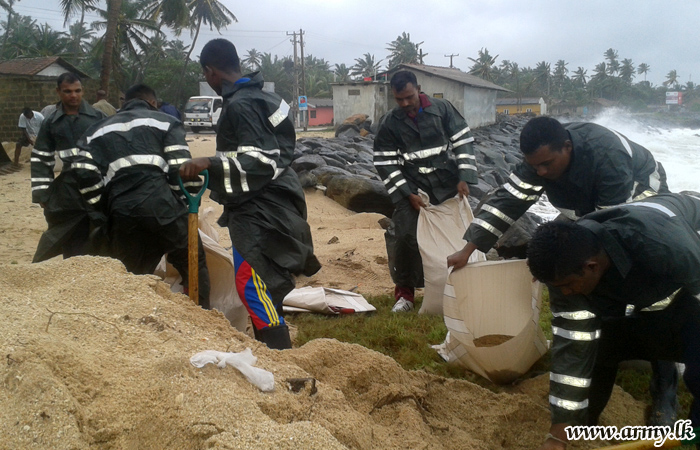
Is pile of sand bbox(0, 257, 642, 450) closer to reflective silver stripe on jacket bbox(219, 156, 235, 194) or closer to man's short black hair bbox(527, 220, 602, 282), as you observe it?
reflective silver stripe on jacket bbox(219, 156, 235, 194)

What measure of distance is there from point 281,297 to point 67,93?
2610 millimetres

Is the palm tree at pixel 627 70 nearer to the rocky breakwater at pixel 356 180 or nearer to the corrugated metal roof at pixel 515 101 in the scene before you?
the corrugated metal roof at pixel 515 101

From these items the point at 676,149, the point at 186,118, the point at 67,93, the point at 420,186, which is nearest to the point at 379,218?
the point at 420,186

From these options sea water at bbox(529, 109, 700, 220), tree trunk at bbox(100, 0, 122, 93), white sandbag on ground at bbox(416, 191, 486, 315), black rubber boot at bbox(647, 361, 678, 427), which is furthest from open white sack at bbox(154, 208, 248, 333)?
tree trunk at bbox(100, 0, 122, 93)

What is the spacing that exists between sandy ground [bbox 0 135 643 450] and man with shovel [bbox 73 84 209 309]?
1.16 meters

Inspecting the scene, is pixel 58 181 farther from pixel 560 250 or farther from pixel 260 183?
pixel 560 250

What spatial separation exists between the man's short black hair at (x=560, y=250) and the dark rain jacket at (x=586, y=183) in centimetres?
A: 91

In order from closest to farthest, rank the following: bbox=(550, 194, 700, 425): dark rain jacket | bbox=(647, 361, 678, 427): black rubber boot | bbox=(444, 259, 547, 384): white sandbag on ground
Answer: bbox=(550, 194, 700, 425): dark rain jacket → bbox=(647, 361, 678, 427): black rubber boot → bbox=(444, 259, 547, 384): white sandbag on ground

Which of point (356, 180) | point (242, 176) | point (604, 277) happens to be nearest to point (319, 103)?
point (356, 180)

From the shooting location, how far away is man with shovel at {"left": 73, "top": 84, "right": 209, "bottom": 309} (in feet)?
12.8

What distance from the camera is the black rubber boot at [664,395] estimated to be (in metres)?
2.96

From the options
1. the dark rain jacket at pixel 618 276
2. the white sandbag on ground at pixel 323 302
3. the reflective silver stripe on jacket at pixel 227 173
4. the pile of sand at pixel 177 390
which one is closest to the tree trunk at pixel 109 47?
the white sandbag on ground at pixel 323 302

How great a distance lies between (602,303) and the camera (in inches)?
104

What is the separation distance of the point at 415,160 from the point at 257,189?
1911 mm
